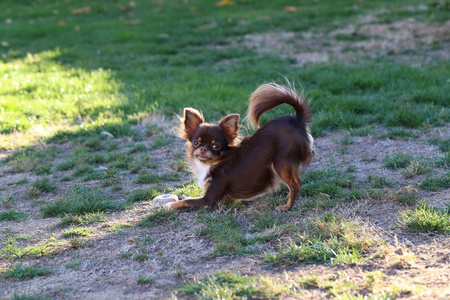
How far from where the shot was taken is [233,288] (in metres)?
3.55

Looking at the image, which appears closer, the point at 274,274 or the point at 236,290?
the point at 236,290

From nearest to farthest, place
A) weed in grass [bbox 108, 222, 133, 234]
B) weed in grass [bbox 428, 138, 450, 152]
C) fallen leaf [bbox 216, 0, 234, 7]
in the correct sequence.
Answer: weed in grass [bbox 108, 222, 133, 234]
weed in grass [bbox 428, 138, 450, 152]
fallen leaf [bbox 216, 0, 234, 7]

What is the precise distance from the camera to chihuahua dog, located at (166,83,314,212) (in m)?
4.94

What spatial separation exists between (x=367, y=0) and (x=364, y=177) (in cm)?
1237

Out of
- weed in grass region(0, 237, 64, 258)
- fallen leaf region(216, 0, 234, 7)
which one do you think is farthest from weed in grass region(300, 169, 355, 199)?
fallen leaf region(216, 0, 234, 7)

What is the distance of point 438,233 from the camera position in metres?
4.26

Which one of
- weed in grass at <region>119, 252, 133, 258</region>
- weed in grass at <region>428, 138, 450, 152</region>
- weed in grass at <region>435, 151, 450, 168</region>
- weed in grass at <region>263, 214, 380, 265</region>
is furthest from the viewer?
weed in grass at <region>428, 138, 450, 152</region>

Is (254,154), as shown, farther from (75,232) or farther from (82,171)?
(82,171)

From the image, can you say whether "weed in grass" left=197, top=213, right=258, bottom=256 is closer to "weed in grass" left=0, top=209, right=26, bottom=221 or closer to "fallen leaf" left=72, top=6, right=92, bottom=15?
"weed in grass" left=0, top=209, right=26, bottom=221

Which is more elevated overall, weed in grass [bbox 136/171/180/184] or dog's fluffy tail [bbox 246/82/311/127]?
dog's fluffy tail [bbox 246/82/311/127]

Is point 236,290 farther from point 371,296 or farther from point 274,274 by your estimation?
point 371,296

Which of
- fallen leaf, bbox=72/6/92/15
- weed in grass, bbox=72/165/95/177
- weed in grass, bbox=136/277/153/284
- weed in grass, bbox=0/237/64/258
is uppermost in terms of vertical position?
fallen leaf, bbox=72/6/92/15

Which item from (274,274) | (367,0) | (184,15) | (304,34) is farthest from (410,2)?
(274,274)

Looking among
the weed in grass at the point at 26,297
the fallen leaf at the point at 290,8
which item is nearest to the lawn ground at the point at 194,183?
the weed in grass at the point at 26,297
